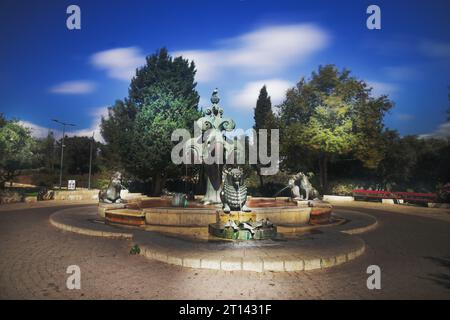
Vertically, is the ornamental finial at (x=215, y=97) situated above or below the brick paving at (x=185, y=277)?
above

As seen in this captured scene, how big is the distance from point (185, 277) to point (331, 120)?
26337mm

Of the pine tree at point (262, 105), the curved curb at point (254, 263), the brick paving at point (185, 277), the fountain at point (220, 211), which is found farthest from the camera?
the pine tree at point (262, 105)

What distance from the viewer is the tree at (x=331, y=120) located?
2736 centimetres

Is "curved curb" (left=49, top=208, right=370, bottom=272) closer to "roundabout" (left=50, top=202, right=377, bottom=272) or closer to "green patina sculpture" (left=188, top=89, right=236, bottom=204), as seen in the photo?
"roundabout" (left=50, top=202, right=377, bottom=272)

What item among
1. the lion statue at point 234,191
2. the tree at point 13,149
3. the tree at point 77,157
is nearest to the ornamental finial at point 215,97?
the lion statue at point 234,191

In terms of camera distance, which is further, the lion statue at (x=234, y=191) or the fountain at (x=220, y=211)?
the lion statue at (x=234, y=191)

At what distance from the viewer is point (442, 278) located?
5.55 metres

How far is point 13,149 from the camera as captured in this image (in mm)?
29312

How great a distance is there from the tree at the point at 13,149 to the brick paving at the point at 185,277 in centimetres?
2455

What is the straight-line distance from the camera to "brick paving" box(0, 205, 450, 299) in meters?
4.63

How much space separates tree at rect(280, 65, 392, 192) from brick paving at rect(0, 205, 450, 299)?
66.6 feet

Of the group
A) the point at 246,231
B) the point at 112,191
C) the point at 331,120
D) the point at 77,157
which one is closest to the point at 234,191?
the point at 246,231

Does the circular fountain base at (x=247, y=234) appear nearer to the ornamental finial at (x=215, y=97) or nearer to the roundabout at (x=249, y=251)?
the roundabout at (x=249, y=251)

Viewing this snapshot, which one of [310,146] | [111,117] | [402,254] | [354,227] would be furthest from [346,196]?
[111,117]
